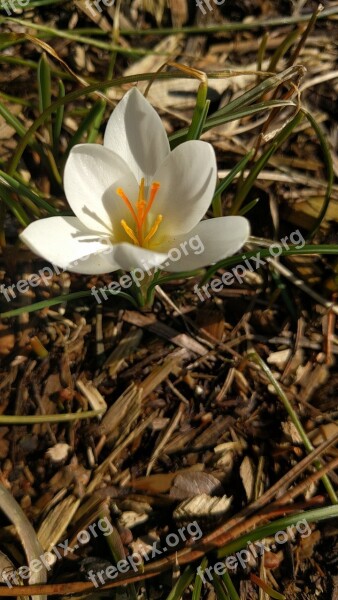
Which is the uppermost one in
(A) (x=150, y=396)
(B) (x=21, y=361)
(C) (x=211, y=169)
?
(C) (x=211, y=169)

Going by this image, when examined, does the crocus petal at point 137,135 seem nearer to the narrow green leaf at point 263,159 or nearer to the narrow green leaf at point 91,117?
the narrow green leaf at point 91,117

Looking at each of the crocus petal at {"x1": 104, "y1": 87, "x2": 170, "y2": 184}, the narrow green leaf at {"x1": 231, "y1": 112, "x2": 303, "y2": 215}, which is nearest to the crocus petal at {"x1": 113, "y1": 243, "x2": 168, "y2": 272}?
the crocus petal at {"x1": 104, "y1": 87, "x2": 170, "y2": 184}

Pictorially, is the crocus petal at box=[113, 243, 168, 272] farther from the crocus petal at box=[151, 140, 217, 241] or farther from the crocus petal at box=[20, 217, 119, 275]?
the crocus petal at box=[151, 140, 217, 241]

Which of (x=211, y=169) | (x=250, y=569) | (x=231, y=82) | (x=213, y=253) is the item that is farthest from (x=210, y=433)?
(x=231, y=82)

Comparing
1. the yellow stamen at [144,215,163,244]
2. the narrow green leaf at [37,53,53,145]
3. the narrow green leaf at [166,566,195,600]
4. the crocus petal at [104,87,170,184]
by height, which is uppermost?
the narrow green leaf at [37,53,53,145]

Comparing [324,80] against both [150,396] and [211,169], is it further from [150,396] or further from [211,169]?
[150,396]
